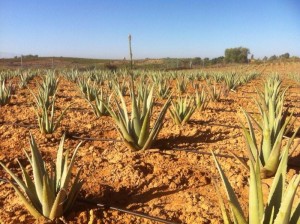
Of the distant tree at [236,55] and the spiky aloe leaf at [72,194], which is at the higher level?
the distant tree at [236,55]

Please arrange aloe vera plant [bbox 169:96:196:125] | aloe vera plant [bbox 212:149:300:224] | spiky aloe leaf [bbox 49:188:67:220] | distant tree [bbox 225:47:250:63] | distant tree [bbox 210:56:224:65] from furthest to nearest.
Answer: distant tree [bbox 225:47:250:63], distant tree [bbox 210:56:224:65], aloe vera plant [bbox 169:96:196:125], spiky aloe leaf [bbox 49:188:67:220], aloe vera plant [bbox 212:149:300:224]

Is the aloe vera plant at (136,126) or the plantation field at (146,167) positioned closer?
the plantation field at (146,167)

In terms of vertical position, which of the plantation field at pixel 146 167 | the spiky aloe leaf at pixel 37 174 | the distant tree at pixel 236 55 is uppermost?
the distant tree at pixel 236 55

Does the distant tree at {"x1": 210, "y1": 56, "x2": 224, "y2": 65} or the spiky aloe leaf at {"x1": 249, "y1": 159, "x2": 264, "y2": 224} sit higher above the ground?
the distant tree at {"x1": 210, "y1": 56, "x2": 224, "y2": 65}

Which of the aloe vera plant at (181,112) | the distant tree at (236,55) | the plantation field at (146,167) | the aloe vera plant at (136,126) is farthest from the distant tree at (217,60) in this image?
the aloe vera plant at (136,126)

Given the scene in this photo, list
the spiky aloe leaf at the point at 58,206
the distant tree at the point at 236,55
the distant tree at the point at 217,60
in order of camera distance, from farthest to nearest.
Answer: the distant tree at the point at 236,55, the distant tree at the point at 217,60, the spiky aloe leaf at the point at 58,206

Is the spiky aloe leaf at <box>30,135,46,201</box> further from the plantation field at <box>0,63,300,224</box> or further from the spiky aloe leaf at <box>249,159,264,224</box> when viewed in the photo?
the spiky aloe leaf at <box>249,159,264,224</box>

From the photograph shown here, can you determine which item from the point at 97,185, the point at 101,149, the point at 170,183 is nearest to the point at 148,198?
the point at 170,183

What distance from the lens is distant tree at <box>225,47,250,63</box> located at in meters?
63.3

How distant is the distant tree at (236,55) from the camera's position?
208 feet

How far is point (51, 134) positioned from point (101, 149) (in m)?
0.86

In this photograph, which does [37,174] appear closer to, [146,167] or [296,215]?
[146,167]

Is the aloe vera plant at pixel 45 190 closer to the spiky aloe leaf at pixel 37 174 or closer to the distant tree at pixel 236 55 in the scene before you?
the spiky aloe leaf at pixel 37 174

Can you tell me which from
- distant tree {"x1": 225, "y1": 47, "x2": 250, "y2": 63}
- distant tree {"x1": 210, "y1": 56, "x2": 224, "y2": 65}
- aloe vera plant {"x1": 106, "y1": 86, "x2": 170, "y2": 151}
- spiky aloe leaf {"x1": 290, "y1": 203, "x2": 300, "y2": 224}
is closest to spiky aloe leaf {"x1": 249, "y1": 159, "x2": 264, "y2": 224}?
spiky aloe leaf {"x1": 290, "y1": 203, "x2": 300, "y2": 224}
